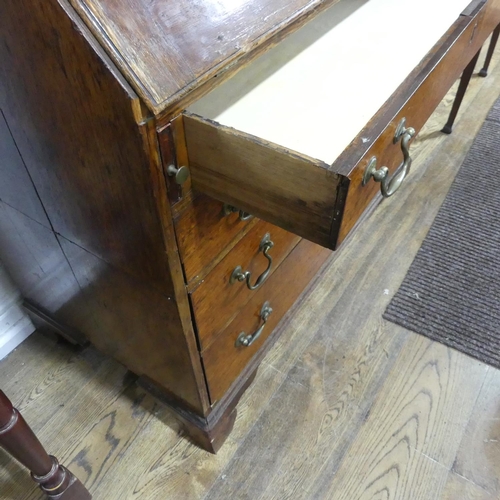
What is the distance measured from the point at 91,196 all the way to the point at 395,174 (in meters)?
0.34

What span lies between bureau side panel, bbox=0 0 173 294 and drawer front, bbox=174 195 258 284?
0.10ft

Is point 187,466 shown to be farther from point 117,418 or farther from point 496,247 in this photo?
point 496,247

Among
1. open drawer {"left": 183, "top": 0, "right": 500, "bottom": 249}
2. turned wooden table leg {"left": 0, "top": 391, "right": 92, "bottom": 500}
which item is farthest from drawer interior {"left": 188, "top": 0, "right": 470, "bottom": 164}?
turned wooden table leg {"left": 0, "top": 391, "right": 92, "bottom": 500}

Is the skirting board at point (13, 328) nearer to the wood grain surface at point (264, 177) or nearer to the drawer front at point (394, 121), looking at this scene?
the wood grain surface at point (264, 177)

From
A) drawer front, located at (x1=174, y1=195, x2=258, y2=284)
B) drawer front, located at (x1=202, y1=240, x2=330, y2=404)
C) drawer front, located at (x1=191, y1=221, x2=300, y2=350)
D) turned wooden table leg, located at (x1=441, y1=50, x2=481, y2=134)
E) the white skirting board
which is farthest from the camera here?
turned wooden table leg, located at (x1=441, y1=50, x2=481, y2=134)

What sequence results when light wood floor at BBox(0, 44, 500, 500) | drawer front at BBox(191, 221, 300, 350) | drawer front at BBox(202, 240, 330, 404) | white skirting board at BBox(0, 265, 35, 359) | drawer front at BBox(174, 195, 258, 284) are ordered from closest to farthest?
drawer front at BBox(174, 195, 258, 284), drawer front at BBox(191, 221, 300, 350), drawer front at BBox(202, 240, 330, 404), light wood floor at BBox(0, 44, 500, 500), white skirting board at BBox(0, 265, 35, 359)

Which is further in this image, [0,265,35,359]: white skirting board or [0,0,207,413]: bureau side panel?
[0,265,35,359]: white skirting board

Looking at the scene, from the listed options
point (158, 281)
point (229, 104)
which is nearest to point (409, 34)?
point (229, 104)

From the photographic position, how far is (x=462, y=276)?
1274 mm

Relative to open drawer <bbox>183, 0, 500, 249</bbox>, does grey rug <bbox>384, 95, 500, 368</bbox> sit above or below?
below

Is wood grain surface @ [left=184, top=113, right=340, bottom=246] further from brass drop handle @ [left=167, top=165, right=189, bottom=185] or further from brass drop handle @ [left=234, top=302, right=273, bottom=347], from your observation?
brass drop handle @ [left=234, top=302, right=273, bottom=347]

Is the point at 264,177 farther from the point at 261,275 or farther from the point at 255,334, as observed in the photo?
the point at 255,334

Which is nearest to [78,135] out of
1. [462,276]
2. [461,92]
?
[462,276]

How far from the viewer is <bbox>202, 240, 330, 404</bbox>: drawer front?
31.2 inches
